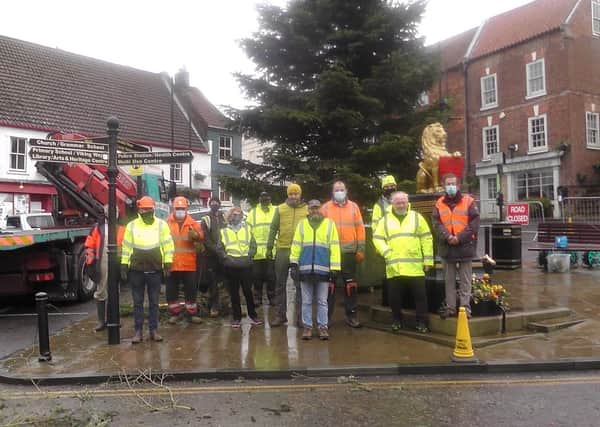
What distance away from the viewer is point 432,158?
8703 mm

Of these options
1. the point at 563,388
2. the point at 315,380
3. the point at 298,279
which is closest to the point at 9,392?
the point at 315,380

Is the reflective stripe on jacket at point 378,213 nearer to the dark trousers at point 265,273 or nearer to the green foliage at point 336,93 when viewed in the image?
the dark trousers at point 265,273

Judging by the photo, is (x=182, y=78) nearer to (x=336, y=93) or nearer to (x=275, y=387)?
(x=336, y=93)

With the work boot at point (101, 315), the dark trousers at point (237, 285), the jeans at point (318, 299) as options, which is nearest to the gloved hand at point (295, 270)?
the jeans at point (318, 299)

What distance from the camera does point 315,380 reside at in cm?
561

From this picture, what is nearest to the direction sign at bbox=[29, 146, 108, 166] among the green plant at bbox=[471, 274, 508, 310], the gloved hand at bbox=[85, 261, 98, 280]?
the gloved hand at bbox=[85, 261, 98, 280]

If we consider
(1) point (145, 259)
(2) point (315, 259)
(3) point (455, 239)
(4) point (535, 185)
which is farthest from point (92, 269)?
(4) point (535, 185)

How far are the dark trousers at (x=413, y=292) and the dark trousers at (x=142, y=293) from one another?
3.21 metres

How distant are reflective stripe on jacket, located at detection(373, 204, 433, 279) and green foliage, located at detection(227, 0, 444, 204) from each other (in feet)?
9.97

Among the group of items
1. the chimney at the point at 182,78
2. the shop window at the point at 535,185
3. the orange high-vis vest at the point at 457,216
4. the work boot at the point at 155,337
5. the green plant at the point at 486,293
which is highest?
the chimney at the point at 182,78

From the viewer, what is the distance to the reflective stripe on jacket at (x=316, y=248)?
7.25 meters

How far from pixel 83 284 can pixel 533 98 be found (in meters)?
26.4

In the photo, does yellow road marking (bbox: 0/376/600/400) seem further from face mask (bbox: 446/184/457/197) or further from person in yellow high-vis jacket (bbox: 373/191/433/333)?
face mask (bbox: 446/184/457/197)

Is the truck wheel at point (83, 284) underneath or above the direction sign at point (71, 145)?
underneath
